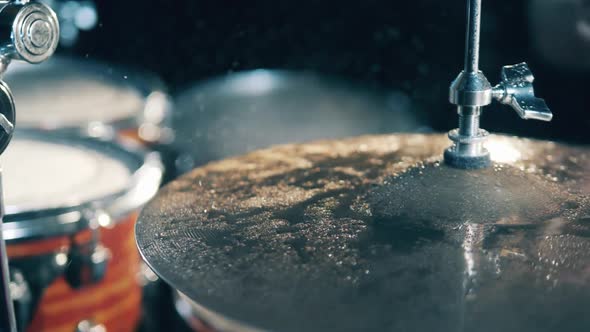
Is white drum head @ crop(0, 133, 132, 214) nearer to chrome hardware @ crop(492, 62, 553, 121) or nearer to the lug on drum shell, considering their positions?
the lug on drum shell

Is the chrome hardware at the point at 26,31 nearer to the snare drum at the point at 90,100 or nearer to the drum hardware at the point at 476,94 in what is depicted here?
the drum hardware at the point at 476,94

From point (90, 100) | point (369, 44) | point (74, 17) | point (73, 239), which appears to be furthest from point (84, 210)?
point (74, 17)

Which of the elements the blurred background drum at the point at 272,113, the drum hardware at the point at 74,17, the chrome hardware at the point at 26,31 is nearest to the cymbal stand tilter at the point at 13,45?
the chrome hardware at the point at 26,31

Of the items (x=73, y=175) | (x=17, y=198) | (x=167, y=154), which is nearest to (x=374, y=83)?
(x=167, y=154)

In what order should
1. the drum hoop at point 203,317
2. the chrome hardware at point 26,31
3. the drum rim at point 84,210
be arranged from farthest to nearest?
1. the drum rim at point 84,210
2. the drum hoop at point 203,317
3. the chrome hardware at point 26,31

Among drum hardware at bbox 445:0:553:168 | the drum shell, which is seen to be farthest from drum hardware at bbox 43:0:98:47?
drum hardware at bbox 445:0:553:168

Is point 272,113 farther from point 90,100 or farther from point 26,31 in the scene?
point 26,31
